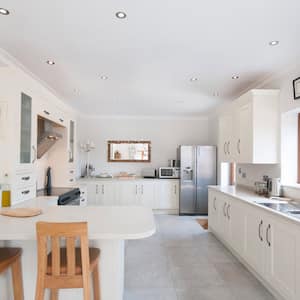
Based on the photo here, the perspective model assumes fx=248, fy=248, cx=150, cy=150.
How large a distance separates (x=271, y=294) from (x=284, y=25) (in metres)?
2.47

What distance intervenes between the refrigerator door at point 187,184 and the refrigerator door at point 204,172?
0.10 metres

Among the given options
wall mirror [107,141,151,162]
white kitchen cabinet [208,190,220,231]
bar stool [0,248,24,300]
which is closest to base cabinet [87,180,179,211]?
wall mirror [107,141,151,162]

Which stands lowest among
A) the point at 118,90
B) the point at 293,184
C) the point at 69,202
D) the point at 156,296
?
the point at 156,296

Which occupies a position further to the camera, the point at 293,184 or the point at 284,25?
the point at 293,184

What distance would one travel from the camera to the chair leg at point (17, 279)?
1.77 metres

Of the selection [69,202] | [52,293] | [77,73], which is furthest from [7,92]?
[52,293]

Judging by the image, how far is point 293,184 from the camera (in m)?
3.18

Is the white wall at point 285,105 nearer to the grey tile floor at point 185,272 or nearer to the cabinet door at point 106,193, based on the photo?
the grey tile floor at point 185,272

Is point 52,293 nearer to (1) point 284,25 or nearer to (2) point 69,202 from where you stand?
(2) point 69,202

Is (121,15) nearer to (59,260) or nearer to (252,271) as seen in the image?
(59,260)

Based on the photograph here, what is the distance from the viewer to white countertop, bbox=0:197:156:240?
5.31 ft

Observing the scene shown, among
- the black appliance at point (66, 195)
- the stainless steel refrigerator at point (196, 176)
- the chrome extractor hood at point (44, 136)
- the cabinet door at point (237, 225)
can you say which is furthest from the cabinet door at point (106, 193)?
the cabinet door at point (237, 225)

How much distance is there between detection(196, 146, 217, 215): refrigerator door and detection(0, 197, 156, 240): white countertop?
12.7 feet

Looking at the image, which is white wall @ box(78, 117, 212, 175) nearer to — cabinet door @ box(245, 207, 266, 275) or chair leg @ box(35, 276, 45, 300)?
cabinet door @ box(245, 207, 266, 275)
